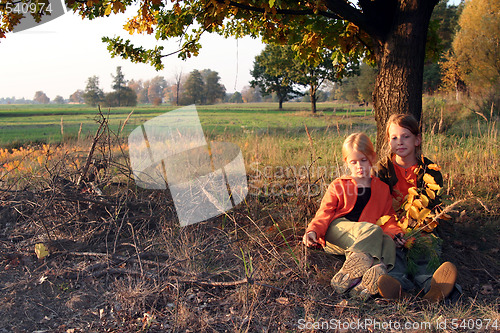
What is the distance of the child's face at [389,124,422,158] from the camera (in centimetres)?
315

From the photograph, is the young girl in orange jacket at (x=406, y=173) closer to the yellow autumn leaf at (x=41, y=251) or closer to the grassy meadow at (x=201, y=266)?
the grassy meadow at (x=201, y=266)

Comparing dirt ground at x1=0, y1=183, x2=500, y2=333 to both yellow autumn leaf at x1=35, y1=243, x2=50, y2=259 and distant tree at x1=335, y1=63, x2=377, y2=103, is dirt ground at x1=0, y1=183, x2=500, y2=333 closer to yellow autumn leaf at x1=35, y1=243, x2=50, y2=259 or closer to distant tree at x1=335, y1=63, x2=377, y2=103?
yellow autumn leaf at x1=35, y1=243, x2=50, y2=259

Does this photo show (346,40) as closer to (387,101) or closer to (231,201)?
(387,101)

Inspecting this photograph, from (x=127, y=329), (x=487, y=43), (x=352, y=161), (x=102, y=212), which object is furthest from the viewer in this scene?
(x=487, y=43)

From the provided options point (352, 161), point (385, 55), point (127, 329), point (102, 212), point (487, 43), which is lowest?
point (127, 329)

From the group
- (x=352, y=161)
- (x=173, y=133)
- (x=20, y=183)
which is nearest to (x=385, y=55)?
(x=352, y=161)

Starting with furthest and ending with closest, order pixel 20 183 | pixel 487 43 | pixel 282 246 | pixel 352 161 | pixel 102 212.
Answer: pixel 487 43 < pixel 20 183 < pixel 102 212 < pixel 282 246 < pixel 352 161

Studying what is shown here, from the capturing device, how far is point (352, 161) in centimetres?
307

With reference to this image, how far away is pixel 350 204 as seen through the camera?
304 cm

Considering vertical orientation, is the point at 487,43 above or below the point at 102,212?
above

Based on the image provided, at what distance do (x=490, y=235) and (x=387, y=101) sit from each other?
5.46 ft

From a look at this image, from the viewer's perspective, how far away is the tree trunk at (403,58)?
12.2 ft

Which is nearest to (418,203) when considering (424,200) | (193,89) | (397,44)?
(424,200)

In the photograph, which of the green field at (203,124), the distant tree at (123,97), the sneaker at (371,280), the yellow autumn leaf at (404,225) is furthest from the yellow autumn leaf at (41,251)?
the distant tree at (123,97)
